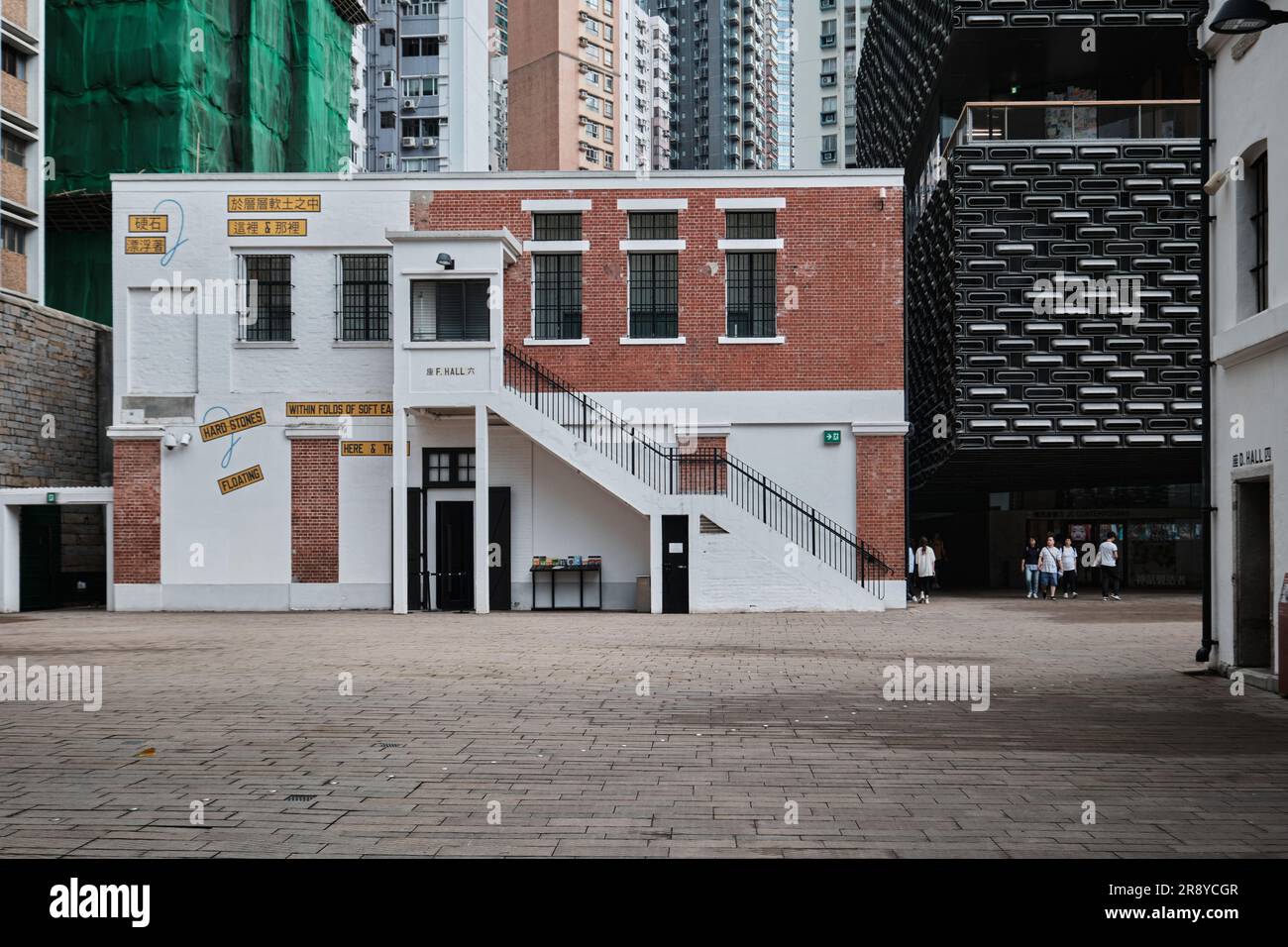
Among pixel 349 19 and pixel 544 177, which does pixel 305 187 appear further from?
pixel 349 19

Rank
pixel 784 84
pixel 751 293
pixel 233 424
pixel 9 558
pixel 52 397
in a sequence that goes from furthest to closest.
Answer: pixel 784 84
pixel 52 397
pixel 9 558
pixel 751 293
pixel 233 424

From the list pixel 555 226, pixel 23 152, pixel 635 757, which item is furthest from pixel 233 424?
pixel 23 152

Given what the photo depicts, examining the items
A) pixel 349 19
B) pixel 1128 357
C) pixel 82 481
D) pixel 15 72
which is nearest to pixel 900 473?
pixel 1128 357

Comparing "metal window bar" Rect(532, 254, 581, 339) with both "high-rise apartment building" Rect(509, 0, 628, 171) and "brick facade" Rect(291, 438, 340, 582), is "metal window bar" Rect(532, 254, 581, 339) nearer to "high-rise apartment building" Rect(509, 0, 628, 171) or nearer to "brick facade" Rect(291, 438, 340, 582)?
"brick facade" Rect(291, 438, 340, 582)

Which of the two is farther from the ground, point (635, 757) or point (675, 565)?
point (675, 565)

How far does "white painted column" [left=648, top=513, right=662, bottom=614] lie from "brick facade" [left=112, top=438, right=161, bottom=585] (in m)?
10.6

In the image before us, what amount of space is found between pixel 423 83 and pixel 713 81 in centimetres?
7027

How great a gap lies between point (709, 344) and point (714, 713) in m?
16.0

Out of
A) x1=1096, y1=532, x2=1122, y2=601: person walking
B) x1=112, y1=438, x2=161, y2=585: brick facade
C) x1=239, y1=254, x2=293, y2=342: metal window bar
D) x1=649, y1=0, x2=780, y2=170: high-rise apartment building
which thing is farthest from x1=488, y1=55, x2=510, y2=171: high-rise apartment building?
x1=1096, y1=532, x2=1122, y2=601: person walking

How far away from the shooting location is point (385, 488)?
26.2m

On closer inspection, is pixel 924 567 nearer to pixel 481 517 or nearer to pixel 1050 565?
pixel 1050 565

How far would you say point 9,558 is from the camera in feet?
88.1

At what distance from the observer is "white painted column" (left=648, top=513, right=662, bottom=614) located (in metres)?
24.7

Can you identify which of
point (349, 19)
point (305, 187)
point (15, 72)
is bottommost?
point (305, 187)
